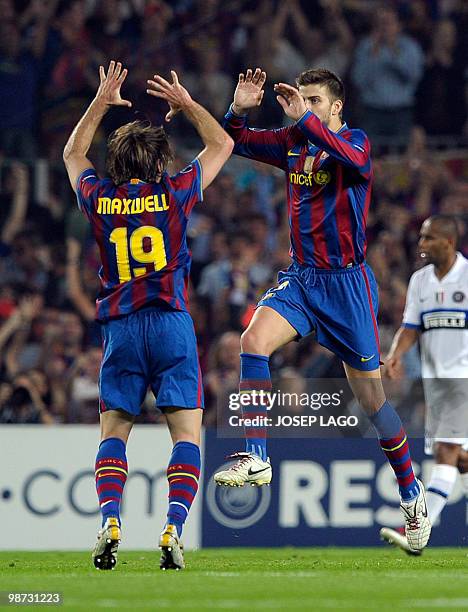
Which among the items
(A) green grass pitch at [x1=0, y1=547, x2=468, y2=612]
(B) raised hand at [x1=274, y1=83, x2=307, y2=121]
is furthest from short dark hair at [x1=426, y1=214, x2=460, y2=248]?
(B) raised hand at [x1=274, y1=83, x2=307, y2=121]

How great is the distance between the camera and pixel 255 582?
654 cm

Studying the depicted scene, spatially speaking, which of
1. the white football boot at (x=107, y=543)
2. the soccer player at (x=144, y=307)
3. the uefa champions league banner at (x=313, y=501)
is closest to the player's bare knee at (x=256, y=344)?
the soccer player at (x=144, y=307)

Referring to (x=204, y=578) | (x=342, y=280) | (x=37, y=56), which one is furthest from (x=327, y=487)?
(x=37, y=56)

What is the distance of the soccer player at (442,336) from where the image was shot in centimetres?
1002

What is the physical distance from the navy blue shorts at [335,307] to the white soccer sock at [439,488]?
2.06 metres

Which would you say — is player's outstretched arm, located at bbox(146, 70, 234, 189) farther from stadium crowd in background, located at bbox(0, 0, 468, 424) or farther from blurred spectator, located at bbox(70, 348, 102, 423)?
blurred spectator, located at bbox(70, 348, 102, 423)

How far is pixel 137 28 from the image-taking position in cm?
1627

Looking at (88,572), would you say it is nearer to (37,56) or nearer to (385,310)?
(385,310)

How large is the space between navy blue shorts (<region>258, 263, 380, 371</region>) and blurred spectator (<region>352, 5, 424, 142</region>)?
26.5 feet

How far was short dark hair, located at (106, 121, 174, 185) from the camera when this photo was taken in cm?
→ 730

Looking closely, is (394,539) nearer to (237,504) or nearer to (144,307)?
(144,307)

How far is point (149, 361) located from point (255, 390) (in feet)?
2.28

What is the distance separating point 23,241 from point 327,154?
6936mm

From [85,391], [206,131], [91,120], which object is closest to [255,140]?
[206,131]
